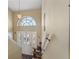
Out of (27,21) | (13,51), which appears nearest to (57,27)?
(27,21)

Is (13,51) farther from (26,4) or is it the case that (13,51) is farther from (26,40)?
(26,4)

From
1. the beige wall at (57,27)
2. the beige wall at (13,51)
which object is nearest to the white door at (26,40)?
the beige wall at (13,51)

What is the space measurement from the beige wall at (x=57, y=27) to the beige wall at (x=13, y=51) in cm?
36

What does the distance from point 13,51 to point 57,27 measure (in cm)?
66

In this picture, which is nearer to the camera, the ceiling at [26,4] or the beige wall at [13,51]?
the beige wall at [13,51]

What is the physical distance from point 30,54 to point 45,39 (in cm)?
29

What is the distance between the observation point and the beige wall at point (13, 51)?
1497mm

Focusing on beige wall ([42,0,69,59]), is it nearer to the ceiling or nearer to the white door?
the ceiling

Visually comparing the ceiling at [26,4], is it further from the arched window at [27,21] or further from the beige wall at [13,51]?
the beige wall at [13,51]

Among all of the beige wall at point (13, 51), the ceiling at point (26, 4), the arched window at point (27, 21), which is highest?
the ceiling at point (26, 4)

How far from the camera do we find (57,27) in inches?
65.4

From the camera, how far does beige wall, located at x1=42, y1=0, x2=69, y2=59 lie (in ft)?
5.18
